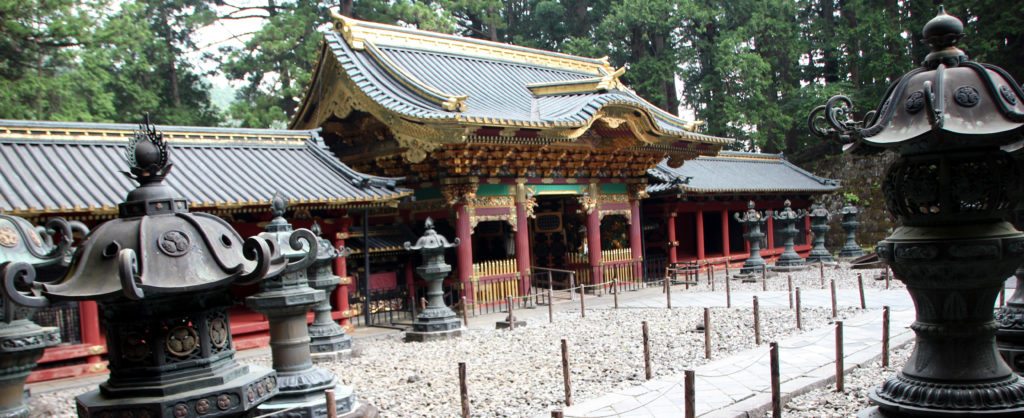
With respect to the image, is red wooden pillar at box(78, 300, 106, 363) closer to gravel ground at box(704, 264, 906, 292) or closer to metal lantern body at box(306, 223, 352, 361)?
metal lantern body at box(306, 223, 352, 361)

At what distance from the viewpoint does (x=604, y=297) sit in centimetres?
1766

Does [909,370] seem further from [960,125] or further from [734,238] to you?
[734,238]

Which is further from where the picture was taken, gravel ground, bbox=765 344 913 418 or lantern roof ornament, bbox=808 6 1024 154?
gravel ground, bbox=765 344 913 418

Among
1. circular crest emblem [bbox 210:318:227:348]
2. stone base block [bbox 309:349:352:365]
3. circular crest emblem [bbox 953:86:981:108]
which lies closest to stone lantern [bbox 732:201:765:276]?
stone base block [bbox 309:349:352:365]

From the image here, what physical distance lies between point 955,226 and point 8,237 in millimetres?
6859

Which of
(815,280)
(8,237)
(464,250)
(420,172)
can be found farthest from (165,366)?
(815,280)

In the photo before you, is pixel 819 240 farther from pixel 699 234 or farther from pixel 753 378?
pixel 753 378

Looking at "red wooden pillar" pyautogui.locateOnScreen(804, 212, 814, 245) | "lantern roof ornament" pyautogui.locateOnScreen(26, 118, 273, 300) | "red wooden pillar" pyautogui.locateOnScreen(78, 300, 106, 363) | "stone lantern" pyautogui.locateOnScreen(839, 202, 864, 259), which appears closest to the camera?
"lantern roof ornament" pyautogui.locateOnScreen(26, 118, 273, 300)

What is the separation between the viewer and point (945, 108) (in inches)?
177

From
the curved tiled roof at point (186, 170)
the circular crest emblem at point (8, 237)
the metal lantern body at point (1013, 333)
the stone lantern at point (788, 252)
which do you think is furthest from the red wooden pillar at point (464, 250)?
the metal lantern body at point (1013, 333)

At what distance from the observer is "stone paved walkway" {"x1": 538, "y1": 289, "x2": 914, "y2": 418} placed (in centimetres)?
697

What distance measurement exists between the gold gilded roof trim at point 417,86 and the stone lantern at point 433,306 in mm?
2706

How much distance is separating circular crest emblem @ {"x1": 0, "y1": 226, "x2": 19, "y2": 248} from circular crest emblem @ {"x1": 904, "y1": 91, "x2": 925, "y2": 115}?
6642 millimetres

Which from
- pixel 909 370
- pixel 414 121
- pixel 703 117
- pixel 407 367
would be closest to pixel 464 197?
pixel 414 121
